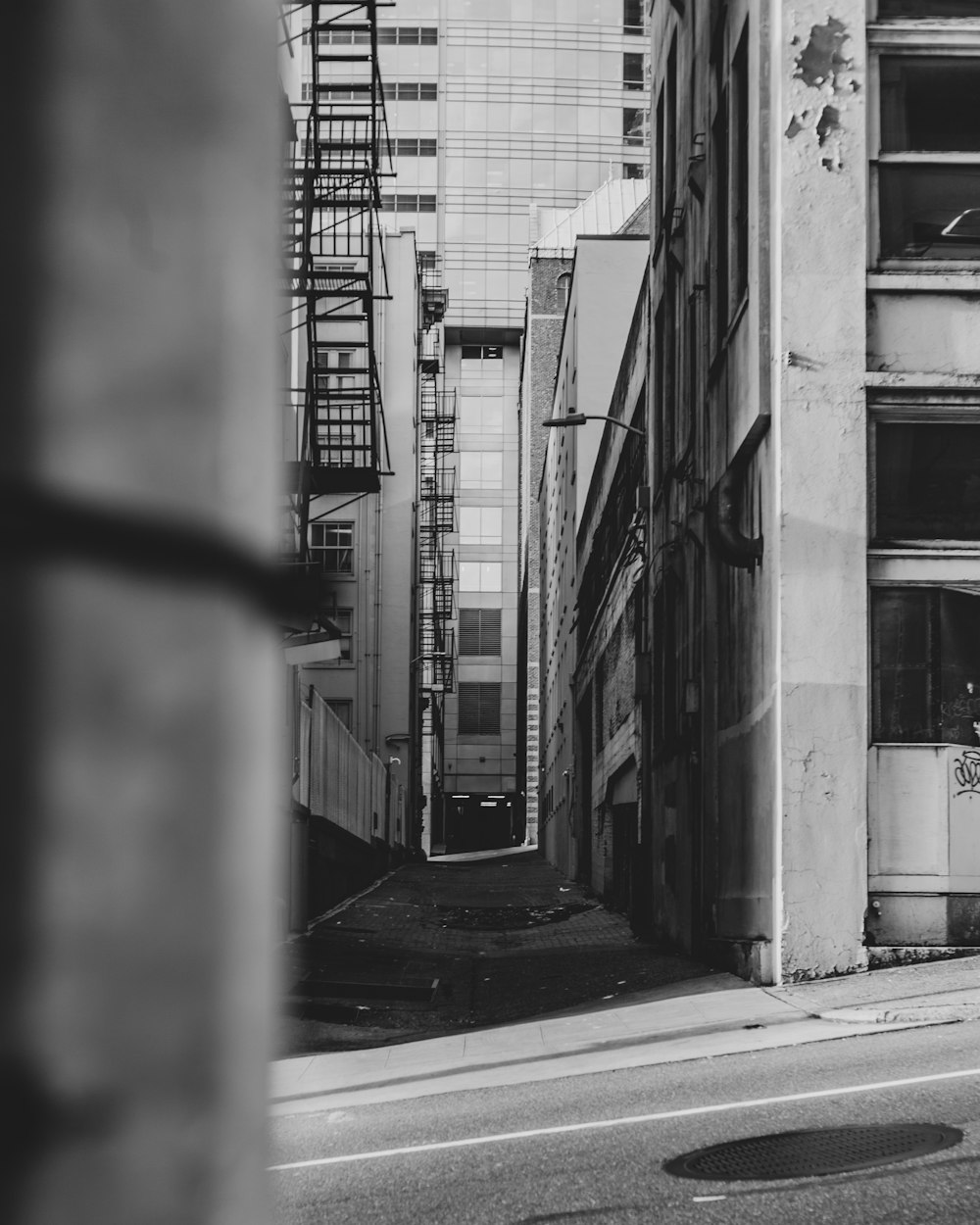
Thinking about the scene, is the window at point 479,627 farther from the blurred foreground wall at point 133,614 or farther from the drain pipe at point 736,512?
the blurred foreground wall at point 133,614

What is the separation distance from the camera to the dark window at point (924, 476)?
14.5 meters

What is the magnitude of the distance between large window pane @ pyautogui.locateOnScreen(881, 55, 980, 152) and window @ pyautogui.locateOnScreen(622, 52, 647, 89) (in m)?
82.1

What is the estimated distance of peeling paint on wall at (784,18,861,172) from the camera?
1467 centimetres

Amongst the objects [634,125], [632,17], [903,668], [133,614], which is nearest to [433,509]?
[634,125]

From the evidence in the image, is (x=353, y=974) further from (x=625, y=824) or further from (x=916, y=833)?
(x=625, y=824)

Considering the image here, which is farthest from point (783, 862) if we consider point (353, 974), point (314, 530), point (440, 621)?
point (440, 621)

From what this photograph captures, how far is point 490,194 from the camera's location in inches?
3804

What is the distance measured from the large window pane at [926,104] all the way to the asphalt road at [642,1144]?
8669 millimetres

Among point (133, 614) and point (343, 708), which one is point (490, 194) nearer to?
point (343, 708)

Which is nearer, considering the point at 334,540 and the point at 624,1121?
the point at 624,1121

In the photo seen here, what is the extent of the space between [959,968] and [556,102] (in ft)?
285

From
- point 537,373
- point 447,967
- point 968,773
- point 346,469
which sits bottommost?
point 447,967

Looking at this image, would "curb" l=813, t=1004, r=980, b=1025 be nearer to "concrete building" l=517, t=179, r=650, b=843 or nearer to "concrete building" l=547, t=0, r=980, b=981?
"concrete building" l=547, t=0, r=980, b=981

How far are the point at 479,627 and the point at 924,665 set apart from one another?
82.3 metres
